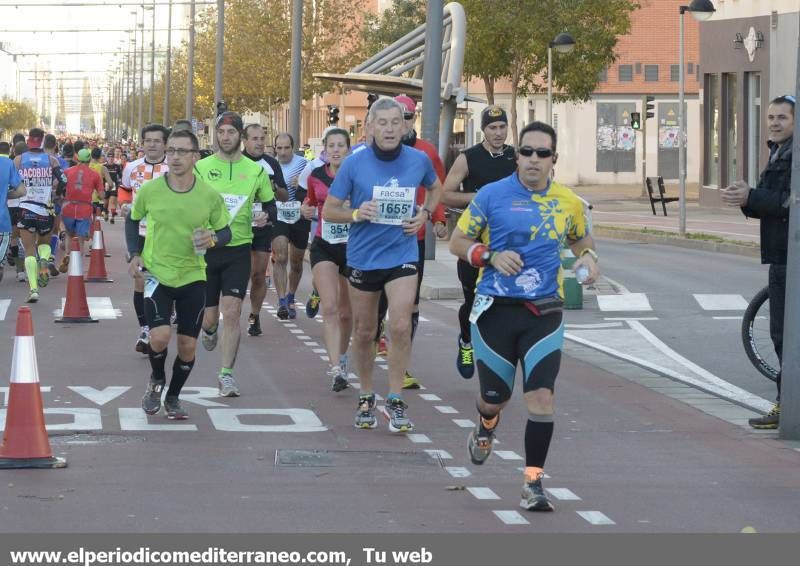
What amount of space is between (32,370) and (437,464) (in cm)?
223

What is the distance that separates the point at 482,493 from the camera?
348 inches

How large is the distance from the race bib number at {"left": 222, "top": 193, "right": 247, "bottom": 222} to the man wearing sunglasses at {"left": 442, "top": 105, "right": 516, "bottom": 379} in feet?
4.84

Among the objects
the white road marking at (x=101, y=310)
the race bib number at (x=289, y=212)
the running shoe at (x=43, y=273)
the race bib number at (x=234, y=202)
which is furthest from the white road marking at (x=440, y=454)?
the running shoe at (x=43, y=273)

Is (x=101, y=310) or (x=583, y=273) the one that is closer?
(x=583, y=273)

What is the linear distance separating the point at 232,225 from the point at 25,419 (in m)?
3.52

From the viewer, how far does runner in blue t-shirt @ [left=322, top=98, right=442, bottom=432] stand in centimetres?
1089

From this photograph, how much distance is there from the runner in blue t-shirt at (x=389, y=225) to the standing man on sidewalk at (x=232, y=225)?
178cm

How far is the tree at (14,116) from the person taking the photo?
153 metres

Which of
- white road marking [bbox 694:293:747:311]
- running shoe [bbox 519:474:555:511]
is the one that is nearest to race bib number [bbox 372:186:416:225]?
running shoe [bbox 519:474:555:511]

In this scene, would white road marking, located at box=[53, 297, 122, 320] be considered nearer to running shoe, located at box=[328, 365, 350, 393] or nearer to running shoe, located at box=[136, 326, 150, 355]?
running shoe, located at box=[136, 326, 150, 355]

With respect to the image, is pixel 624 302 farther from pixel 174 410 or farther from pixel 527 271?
pixel 527 271

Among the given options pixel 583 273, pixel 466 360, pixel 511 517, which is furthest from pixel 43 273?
pixel 511 517

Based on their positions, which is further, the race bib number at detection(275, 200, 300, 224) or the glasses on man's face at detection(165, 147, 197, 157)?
the race bib number at detection(275, 200, 300, 224)

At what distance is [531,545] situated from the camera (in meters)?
7.61
